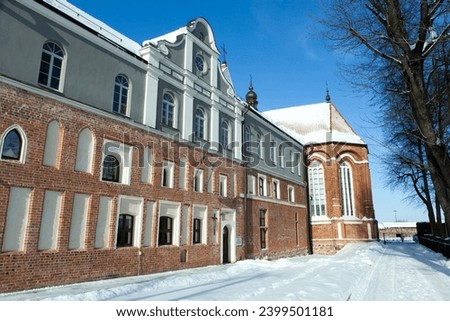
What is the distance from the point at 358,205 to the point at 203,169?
2386 centimetres

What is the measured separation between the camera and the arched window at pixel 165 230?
14.7 m

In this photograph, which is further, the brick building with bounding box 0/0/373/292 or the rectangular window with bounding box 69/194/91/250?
the rectangular window with bounding box 69/194/91/250

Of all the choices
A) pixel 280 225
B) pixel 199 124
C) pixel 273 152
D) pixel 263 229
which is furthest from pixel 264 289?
pixel 273 152

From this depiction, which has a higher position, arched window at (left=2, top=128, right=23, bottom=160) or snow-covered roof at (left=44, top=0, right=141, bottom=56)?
snow-covered roof at (left=44, top=0, right=141, bottom=56)

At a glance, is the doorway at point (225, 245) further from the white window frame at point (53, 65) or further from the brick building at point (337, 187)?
the brick building at point (337, 187)

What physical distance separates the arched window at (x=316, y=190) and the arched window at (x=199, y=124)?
2067cm

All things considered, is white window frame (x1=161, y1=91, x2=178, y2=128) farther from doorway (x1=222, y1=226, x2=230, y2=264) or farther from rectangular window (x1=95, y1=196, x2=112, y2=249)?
doorway (x1=222, y1=226, x2=230, y2=264)

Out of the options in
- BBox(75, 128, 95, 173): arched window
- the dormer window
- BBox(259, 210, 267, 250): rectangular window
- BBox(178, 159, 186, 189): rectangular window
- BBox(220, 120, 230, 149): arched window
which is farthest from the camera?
BBox(259, 210, 267, 250): rectangular window

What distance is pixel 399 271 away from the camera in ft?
47.8

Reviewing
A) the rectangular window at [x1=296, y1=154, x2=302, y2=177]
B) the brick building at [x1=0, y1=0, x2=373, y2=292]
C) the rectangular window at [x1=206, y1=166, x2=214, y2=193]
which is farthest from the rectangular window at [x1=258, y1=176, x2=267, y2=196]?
the rectangular window at [x1=296, y1=154, x2=302, y2=177]

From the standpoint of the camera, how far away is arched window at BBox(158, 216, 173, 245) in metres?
14.7

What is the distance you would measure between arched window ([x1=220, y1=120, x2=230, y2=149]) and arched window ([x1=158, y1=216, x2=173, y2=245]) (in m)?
6.25

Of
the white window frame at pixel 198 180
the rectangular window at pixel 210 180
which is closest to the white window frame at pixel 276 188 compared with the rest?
the rectangular window at pixel 210 180

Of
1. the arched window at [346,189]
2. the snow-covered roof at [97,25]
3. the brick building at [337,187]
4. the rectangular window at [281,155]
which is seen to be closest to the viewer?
the snow-covered roof at [97,25]
